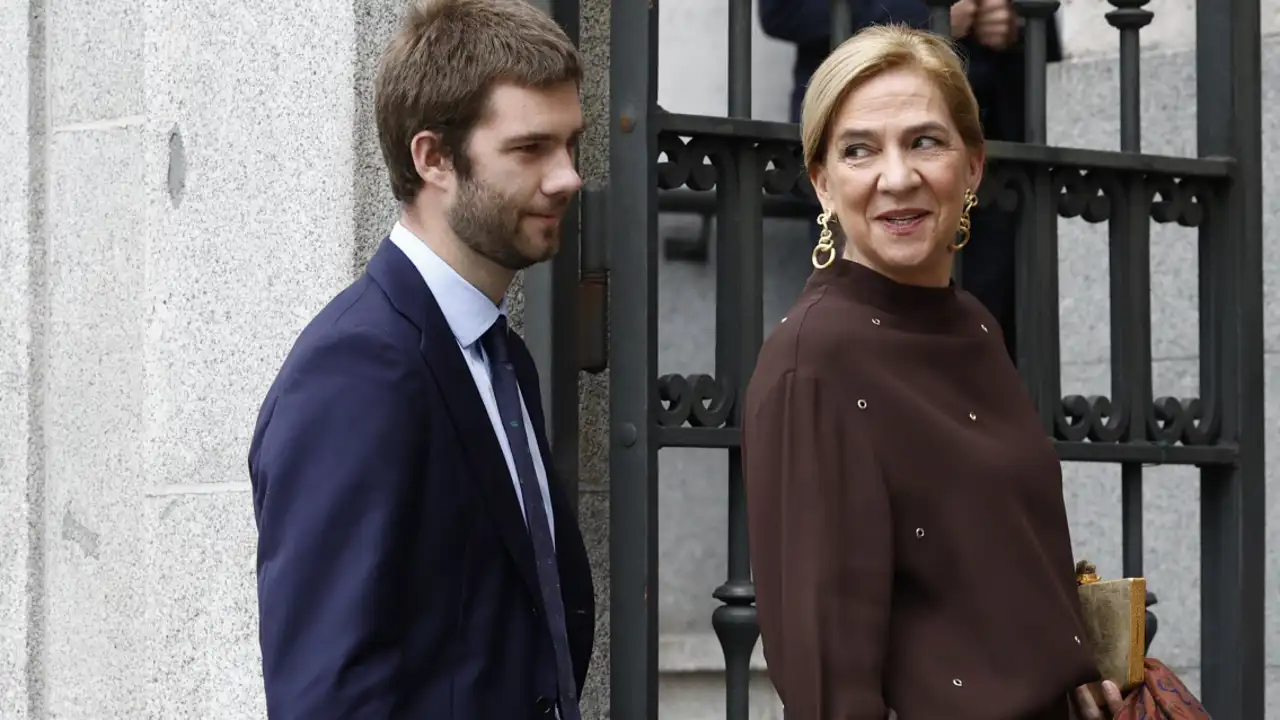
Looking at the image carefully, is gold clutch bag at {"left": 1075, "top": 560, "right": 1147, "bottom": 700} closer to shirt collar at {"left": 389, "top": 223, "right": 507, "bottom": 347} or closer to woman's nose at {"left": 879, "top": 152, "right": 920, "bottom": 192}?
woman's nose at {"left": 879, "top": 152, "right": 920, "bottom": 192}

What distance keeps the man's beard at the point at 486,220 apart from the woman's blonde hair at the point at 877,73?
45 centimetres

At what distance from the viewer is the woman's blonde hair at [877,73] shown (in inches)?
119

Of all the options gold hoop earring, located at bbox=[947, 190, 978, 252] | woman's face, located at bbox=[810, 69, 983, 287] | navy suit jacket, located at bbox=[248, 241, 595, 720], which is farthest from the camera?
gold hoop earring, located at bbox=[947, 190, 978, 252]

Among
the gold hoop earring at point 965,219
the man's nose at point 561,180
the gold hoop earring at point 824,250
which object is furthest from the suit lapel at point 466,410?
the gold hoop earring at point 965,219

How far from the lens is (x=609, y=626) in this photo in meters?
3.81

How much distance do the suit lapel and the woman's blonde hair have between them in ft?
1.98

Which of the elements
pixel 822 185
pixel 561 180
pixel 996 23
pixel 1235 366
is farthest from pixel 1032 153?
pixel 561 180

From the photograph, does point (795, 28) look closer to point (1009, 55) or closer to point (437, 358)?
point (1009, 55)

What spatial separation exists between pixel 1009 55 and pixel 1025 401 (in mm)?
1318

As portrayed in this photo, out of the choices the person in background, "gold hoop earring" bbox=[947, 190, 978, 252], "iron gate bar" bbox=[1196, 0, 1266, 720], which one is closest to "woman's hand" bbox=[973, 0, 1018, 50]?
the person in background

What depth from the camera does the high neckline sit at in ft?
9.97

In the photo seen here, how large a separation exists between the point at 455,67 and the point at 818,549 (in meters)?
0.84

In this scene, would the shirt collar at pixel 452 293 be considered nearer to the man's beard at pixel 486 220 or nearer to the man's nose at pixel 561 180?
the man's beard at pixel 486 220

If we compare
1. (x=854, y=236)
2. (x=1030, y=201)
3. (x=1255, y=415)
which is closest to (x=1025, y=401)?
(x=854, y=236)
